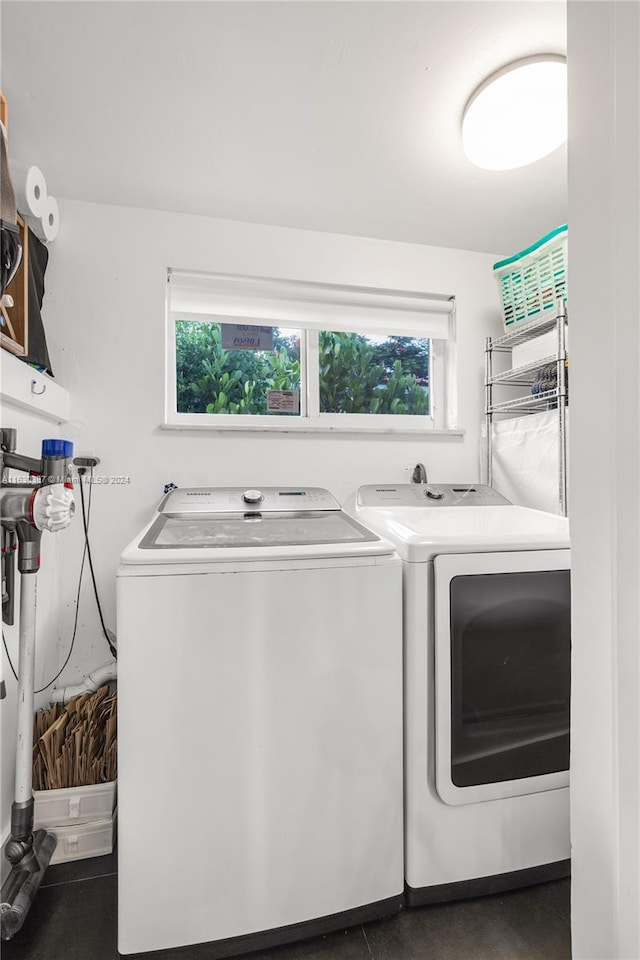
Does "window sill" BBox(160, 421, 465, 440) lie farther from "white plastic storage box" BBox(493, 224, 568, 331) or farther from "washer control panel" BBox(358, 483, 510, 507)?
"white plastic storage box" BBox(493, 224, 568, 331)

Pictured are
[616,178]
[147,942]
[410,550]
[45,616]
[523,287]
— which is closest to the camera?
[616,178]

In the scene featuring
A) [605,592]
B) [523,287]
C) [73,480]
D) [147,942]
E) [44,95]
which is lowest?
[147,942]

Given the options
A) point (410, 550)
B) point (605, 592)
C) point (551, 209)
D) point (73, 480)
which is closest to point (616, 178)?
point (605, 592)

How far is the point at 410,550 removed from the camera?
4.21 ft

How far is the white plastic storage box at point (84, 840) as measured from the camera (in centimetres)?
149

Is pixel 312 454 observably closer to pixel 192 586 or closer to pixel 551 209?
pixel 192 586

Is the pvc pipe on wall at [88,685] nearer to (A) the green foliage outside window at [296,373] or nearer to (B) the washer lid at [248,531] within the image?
(B) the washer lid at [248,531]

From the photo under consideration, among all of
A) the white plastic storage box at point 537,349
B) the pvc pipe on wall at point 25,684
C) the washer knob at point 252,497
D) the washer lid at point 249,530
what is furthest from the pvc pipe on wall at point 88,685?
the white plastic storage box at point 537,349

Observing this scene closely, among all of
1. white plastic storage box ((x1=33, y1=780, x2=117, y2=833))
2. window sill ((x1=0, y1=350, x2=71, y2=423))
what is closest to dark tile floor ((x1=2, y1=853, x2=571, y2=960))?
white plastic storage box ((x1=33, y1=780, x2=117, y2=833))

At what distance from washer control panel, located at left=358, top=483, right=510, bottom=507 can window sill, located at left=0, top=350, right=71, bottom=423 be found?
122cm

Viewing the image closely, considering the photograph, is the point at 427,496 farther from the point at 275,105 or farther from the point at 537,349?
the point at 275,105

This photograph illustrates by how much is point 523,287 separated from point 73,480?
2107 mm

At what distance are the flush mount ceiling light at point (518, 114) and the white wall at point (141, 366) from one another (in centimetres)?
80

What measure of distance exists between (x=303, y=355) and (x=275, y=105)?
1.01 metres
